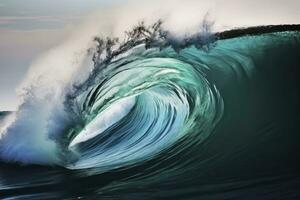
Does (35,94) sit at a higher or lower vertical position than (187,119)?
higher

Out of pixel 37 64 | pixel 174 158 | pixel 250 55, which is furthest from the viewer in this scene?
pixel 250 55

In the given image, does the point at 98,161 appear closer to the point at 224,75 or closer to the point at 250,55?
the point at 224,75

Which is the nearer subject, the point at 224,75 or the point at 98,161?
the point at 98,161

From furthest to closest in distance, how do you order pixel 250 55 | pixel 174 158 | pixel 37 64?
pixel 250 55 → pixel 174 158 → pixel 37 64

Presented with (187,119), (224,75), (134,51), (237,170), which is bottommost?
(237,170)

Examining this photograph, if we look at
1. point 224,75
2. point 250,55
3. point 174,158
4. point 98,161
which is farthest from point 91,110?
point 250,55

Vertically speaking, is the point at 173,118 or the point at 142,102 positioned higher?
the point at 142,102

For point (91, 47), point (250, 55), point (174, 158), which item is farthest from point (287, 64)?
point (91, 47)
